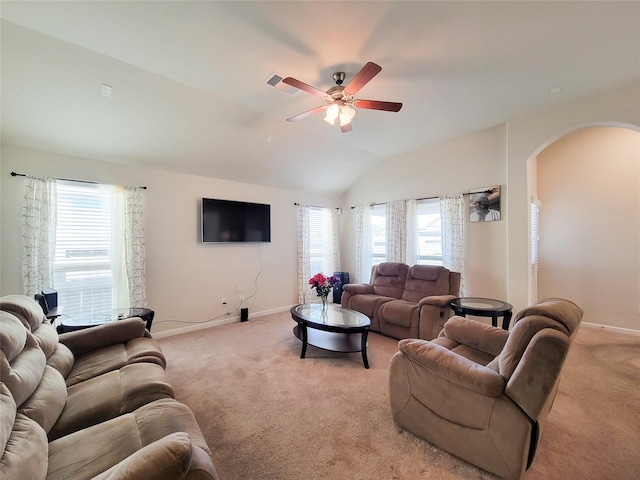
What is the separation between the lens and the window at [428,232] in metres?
4.55

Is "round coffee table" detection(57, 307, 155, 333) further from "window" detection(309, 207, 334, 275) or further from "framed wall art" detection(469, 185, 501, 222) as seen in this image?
"framed wall art" detection(469, 185, 501, 222)

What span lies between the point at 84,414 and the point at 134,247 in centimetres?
265

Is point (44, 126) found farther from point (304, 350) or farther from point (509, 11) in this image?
point (509, 11)

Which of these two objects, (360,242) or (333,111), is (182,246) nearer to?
(333,111)

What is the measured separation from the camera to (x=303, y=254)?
539cm

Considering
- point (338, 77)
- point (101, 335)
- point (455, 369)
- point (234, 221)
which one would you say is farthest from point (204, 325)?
point (338, 77)

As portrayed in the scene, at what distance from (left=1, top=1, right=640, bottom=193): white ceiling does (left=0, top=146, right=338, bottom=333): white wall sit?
0.67 feet

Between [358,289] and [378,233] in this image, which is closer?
[358,289]

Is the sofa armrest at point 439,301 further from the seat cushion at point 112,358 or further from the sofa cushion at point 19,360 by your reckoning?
the sofa cushion at point 19,360

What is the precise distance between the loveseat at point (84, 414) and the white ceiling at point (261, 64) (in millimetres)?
2052

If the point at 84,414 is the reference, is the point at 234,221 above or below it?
above

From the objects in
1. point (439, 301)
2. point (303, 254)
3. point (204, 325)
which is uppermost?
point (303, 254)

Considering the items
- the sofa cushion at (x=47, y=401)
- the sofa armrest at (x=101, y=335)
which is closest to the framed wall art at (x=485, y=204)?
the sofa armrest at (x=101, y=335)

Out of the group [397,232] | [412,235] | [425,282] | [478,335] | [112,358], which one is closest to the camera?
[112,358]
